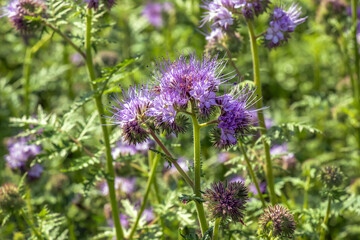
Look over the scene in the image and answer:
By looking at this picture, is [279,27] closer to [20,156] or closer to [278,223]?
[278,223]

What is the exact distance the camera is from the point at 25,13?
4.01 m

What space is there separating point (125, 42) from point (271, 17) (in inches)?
171

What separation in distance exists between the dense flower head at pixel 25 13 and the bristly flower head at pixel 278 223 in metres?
2.55

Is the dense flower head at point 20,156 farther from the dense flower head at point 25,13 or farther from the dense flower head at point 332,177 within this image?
the dense flower head at point 332,177

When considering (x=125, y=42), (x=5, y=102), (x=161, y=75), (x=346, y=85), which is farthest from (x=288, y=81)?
(x=161, y=75)

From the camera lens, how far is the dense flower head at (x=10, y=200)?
12.7ft

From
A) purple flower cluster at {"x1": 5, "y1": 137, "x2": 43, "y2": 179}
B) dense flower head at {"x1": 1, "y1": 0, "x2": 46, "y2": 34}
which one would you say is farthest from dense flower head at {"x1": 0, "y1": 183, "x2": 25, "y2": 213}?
dense flower head at {"x1": 1, "y1": 0, "x2": 46, "y2": 34}

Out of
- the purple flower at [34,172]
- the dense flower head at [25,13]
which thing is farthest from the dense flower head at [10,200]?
the dense flower head at [25,13]

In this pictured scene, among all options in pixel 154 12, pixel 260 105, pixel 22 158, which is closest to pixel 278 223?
pixel 260 105

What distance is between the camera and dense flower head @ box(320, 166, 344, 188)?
148 inches

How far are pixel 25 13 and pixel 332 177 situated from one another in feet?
9.74

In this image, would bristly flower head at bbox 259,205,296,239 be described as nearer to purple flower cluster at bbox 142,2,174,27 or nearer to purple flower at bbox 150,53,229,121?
purple flower at bbox 150,53,229,121

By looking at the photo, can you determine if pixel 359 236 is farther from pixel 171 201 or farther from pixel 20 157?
pixel 20 157

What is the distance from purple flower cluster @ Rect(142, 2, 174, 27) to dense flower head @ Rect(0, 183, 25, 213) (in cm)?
551
